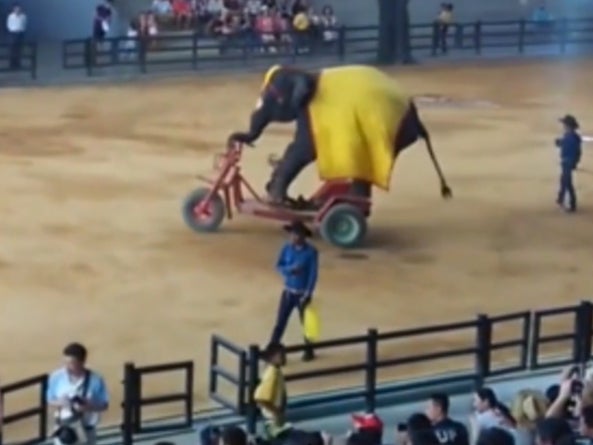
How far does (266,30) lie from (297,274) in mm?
21169

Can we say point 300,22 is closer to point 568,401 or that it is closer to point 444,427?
point 568,401

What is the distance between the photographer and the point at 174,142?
28969 mm

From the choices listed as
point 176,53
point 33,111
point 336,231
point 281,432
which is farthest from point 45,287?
point 176,53

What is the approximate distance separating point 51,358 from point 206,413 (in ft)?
8.11

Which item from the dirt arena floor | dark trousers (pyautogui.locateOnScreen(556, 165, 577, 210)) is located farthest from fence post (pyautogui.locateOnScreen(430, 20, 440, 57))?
dark trousers (pyautogui.locateOnScreen(556, 165, 577, 210))

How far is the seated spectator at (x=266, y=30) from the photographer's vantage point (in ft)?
124

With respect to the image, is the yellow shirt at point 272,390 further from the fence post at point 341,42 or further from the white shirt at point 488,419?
the fence post at point 341,42

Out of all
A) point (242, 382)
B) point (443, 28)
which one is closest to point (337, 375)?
point (242, 382)

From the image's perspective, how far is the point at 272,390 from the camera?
14.5 m

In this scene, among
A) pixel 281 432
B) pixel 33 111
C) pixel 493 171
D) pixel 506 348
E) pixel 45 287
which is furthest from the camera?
pixel 33 111

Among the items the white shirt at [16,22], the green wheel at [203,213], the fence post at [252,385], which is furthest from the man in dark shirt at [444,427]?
the white shirt at [16,22]

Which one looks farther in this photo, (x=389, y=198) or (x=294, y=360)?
(x=389, y=198)

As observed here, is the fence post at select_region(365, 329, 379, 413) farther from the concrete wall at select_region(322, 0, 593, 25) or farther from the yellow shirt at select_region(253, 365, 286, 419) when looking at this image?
the concrete wall at select_region(322, 0, 593, 25)

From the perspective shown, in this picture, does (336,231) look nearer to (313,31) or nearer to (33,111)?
(33,111)
